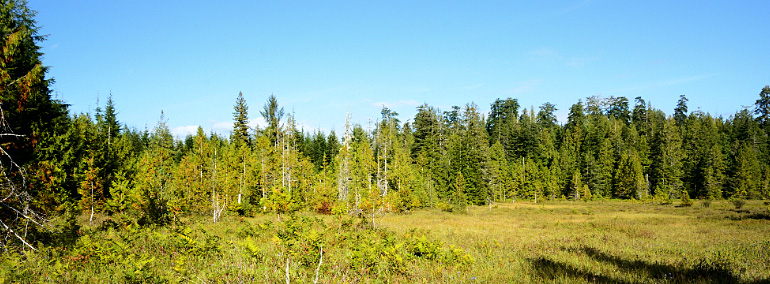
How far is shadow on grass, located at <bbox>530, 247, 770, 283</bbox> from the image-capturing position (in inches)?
310

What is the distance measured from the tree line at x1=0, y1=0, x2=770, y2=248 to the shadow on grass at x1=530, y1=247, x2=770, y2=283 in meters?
12.2

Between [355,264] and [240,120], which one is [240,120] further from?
[355,264]

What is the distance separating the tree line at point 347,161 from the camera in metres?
16.0

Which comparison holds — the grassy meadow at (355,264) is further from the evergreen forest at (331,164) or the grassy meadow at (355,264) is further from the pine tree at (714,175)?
the pine tree at (714,175)

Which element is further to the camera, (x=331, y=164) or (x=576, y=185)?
(x=576, y=185)

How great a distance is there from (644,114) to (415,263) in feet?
350

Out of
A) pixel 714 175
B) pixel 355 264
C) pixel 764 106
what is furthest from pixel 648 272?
pixel 764 106

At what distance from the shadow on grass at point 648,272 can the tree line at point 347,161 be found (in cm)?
1224

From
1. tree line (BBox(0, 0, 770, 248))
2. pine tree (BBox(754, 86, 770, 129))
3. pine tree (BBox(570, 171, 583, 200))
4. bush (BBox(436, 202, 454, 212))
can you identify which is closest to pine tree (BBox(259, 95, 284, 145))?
tree line (BBox(0, 0, 770, 248))

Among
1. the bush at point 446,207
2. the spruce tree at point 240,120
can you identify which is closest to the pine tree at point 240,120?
the spruce tree at point 240,120

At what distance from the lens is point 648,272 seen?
8617mm

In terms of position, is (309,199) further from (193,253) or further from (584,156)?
(584,156)

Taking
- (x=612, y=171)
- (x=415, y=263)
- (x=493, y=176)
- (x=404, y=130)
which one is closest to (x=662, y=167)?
(x=612, y=171)

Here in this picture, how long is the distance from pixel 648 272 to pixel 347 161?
35643 millimetres
